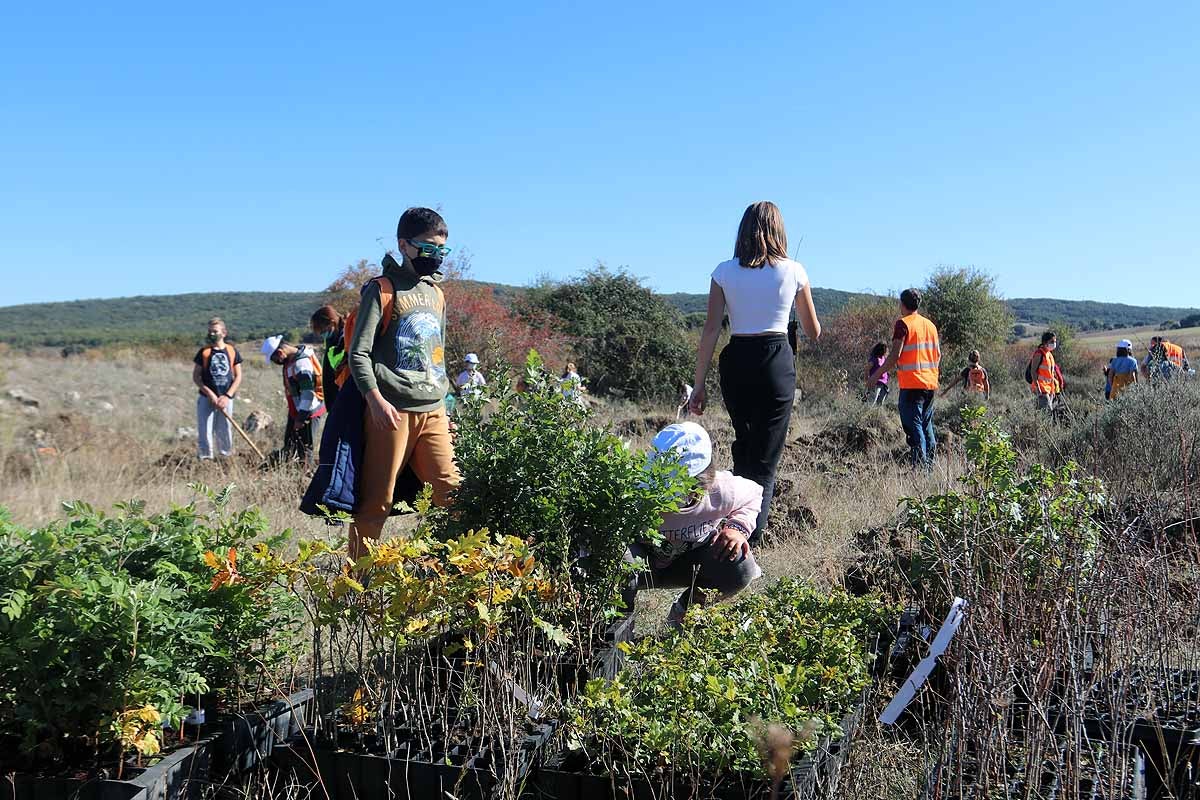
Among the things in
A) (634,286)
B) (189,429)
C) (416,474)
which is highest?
(634,286)

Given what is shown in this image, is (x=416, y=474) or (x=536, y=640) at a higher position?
(x=416, y=474)

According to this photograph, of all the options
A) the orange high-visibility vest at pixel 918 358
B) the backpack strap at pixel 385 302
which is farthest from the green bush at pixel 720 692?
the orange high-visibility vest at pixel 918 358

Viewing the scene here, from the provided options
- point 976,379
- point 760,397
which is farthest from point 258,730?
point 976,379

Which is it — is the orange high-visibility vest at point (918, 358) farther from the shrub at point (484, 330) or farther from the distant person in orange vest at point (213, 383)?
the shrub at point (484, 330)

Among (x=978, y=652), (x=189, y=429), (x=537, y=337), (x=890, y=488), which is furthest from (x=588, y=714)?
(x=537, y=337)

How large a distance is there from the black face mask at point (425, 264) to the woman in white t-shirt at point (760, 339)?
1.26m

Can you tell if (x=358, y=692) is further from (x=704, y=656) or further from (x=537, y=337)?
(x=537, y=337)

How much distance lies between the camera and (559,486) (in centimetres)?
277

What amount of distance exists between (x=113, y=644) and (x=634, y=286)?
74.4 feet

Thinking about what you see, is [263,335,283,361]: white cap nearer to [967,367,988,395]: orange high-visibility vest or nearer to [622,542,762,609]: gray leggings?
[622,542,762,609]: gray leggings

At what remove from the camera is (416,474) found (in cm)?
388

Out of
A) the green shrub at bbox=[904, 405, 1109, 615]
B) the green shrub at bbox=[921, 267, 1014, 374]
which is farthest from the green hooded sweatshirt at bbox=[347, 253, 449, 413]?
the green shrub at bbox=[921, 267, 1014, 374]

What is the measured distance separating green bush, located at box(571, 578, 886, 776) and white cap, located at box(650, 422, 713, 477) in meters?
0.54

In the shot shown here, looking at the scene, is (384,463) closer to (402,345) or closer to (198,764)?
(402,345)
